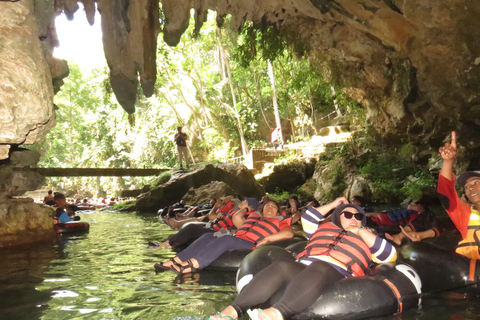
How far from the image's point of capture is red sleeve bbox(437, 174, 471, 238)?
405 cm

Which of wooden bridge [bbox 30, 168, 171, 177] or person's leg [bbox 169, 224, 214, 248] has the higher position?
wooden bridge [bbox 30, 168, 171, 177]

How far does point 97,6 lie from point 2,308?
8.17 m

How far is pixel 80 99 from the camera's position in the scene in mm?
34656

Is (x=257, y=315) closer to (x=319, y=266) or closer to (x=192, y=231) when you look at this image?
(x=319, y=266)

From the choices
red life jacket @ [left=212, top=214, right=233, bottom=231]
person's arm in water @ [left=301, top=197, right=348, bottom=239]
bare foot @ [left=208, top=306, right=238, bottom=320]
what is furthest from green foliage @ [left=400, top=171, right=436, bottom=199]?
bare foot @ [left=208, top=306, right=238, bottom=320]

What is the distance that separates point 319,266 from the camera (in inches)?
127

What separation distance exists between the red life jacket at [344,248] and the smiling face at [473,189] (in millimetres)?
1421

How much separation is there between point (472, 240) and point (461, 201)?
482mm

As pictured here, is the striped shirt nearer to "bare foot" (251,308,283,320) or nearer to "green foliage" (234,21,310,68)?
"bare foot" (251,308,283,320)

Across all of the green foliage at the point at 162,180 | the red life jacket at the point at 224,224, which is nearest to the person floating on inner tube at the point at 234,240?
the red life jacket at the point at 224,224

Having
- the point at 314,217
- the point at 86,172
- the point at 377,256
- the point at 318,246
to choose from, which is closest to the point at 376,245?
the point at 377,256

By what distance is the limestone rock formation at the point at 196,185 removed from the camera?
663 inches

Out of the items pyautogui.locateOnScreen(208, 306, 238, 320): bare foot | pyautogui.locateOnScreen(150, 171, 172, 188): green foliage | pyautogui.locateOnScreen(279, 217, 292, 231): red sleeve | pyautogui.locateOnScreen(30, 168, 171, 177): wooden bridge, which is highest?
pyautogui.locateOnScreen(30, 168, 171, 177): wooden bridge

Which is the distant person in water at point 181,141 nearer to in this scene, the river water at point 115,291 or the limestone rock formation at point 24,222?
the limestone rock formation at point 24,222
